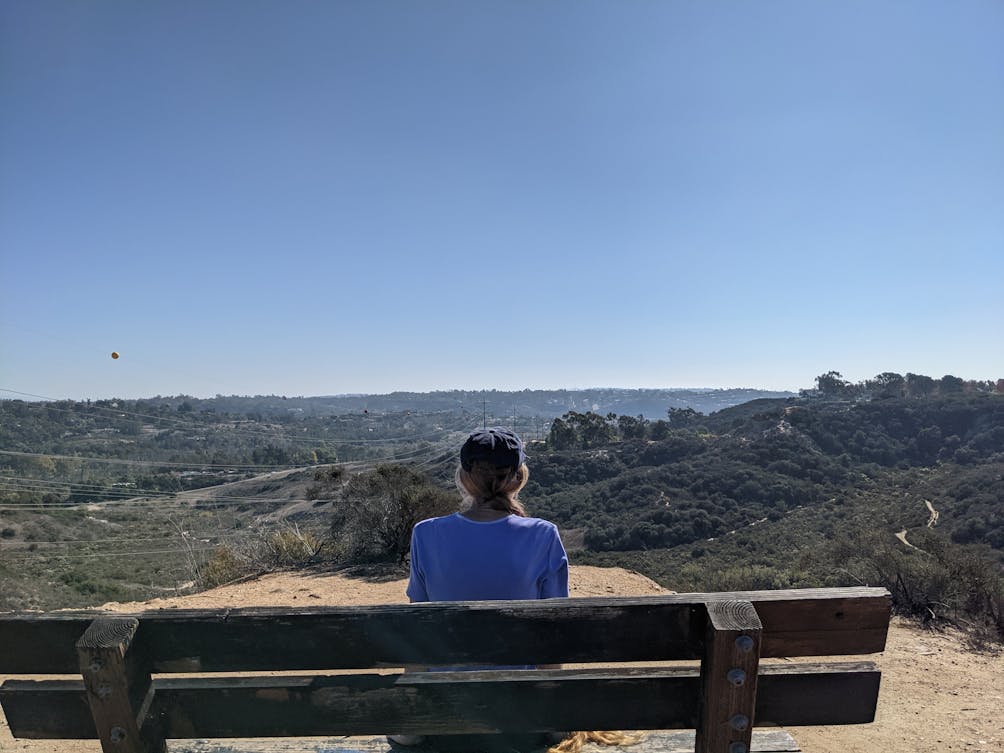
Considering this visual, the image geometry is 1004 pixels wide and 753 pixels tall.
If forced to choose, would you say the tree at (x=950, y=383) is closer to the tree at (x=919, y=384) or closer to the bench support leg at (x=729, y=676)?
the tree at (x=919, y=384)

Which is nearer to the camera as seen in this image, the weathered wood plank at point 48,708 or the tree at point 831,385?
the weathered wood plank at point 48,708

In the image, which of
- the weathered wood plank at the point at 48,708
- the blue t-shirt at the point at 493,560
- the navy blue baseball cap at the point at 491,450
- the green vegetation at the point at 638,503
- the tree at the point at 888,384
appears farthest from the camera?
the tree at the point at 888,384

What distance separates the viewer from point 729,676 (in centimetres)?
142

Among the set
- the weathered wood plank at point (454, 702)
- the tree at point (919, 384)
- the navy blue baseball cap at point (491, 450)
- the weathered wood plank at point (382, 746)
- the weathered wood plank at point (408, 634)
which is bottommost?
the weathered wood plank at point (382, 746)

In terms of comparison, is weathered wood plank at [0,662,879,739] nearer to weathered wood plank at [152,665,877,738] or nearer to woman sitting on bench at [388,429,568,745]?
weathered wood plank at [152,665,877,738]

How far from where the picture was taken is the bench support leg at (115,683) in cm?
140

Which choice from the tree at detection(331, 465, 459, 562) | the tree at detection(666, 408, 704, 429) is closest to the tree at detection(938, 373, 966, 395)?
the tree at detection(666, 408, 704, 429)

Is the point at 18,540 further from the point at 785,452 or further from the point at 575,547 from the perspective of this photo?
the point at 785,452

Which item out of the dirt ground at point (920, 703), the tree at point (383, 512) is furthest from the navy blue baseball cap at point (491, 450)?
the tree at point (383, 512)

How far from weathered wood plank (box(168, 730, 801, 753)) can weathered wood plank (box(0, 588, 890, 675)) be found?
832 mm

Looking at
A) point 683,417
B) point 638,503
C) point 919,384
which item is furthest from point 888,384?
point 638,503

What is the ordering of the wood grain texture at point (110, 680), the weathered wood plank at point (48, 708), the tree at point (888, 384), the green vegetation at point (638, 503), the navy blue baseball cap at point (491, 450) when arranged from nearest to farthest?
the wood grain texture at point (110, 680)
the weathered wood plank at point (48, 708)
the navy blue baseball cap at point (491, 450)
the green vegetation at point (638, 503)
the tree at point (888, 384)

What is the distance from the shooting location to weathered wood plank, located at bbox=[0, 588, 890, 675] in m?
1.44

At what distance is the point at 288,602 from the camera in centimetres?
845
